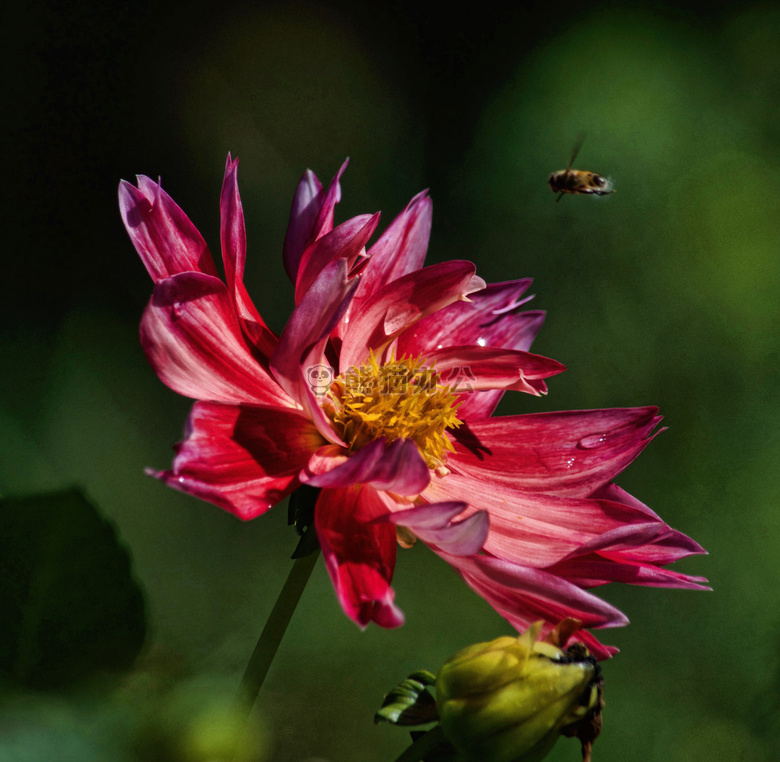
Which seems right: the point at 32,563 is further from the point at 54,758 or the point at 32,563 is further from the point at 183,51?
the point at 183,51

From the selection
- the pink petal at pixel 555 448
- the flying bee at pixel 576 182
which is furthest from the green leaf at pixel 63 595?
the flying bee at pixel 576 182

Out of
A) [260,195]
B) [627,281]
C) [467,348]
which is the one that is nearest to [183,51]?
[260,195]

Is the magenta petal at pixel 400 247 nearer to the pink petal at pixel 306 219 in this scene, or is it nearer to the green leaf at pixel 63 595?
the pink petal at pixel 306 219

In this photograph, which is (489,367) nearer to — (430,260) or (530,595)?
(530,595)

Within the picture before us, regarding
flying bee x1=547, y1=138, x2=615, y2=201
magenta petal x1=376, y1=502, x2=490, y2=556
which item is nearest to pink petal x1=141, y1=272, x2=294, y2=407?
magenta petal x1=376, y1=502, x2=490, y2=556

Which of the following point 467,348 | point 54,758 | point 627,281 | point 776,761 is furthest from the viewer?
point 627,281

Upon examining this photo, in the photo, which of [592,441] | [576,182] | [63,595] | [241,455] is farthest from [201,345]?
[576,182]
